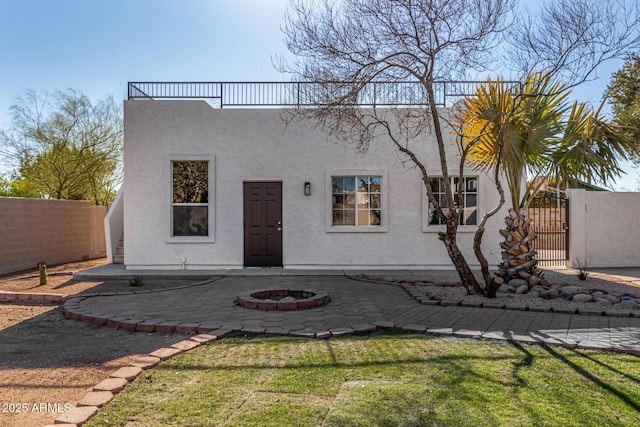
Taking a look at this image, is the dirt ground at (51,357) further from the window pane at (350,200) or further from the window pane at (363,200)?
the window pane at (363,200)

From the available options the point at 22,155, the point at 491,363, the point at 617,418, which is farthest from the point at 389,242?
the point at 22,155

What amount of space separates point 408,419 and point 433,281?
7.08 m

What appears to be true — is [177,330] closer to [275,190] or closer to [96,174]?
[275,190]

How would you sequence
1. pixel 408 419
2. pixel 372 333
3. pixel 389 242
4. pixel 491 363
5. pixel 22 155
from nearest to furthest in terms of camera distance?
pixel 408 419 < pixel 491 363 < pixel 372 333 < pixel 389 242 < pixel 22 155

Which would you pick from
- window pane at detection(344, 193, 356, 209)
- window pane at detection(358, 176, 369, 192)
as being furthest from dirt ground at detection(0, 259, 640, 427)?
window pane at detection(358, 176, 369, 192)

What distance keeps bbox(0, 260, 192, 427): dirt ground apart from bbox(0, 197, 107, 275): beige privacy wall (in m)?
5.89

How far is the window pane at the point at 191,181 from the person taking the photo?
1244 centimetres

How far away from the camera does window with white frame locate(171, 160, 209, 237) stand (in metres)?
12.4

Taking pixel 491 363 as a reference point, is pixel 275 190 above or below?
above

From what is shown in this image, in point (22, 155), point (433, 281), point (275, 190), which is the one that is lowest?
point (433, 281)

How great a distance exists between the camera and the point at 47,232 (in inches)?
561

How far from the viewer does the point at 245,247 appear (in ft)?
40.4

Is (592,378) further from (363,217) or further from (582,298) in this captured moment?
(363,217)

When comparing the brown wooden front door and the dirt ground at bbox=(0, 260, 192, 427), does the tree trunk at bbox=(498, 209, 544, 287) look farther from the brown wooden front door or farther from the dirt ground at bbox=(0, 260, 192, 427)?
the dirt ground at bbox=(0, 260, 192, 427)
